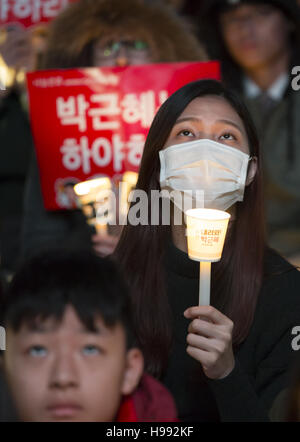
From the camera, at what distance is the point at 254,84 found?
10.2ft

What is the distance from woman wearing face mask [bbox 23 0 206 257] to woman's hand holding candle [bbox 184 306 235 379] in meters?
1.18

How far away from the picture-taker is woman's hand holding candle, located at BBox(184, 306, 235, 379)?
1.36 meters

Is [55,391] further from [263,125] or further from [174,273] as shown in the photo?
[263,125]

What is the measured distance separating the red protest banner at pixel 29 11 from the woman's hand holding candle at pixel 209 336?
71.5 inches

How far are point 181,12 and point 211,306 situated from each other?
8.45 ft

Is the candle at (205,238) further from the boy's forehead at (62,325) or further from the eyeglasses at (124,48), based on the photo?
the eyeglasses at (124,48)

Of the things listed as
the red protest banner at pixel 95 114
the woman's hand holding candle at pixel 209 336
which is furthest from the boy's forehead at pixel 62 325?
the red protest banner at pixel 95 114

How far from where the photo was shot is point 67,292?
4.14 feet

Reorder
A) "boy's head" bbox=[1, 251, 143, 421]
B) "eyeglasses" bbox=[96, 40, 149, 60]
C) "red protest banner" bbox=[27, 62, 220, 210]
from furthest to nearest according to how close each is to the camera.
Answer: "eyeglasses" bbox=[96, 40, 149, 60] < "red protest banner" bbox=[27, 62, 220, 210] < "boy's head" bbox=[1, 251, 143, 421]

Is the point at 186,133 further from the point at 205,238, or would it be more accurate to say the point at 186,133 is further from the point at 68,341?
the point at 68,341

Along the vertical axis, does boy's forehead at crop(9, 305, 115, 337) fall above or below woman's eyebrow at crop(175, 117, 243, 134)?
below

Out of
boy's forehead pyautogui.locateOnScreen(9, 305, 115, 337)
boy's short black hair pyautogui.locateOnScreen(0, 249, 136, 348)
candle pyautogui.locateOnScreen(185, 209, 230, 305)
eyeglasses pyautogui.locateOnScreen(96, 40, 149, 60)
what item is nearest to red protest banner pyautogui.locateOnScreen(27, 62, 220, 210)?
eyeglasses pyautogui.locateOnScreen(96, 40, 149, 60)

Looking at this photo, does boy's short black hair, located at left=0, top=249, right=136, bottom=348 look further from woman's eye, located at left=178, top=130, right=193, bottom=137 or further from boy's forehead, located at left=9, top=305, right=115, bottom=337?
woman's eye, located at left=178, top=130, right=193, bottom=137

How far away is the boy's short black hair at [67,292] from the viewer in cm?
124
